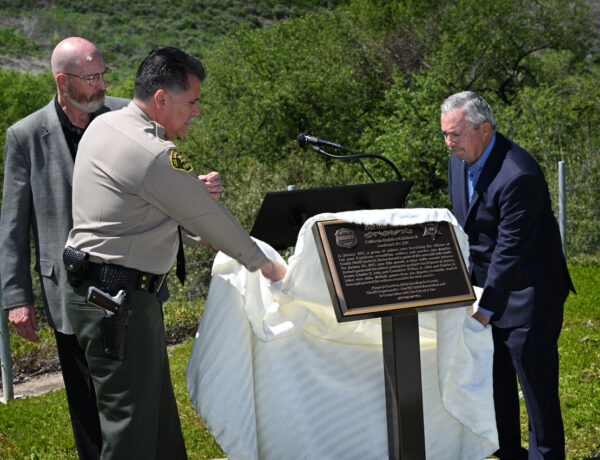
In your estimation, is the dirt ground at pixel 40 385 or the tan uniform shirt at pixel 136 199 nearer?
the tan uniform shirt at pixel 136 199

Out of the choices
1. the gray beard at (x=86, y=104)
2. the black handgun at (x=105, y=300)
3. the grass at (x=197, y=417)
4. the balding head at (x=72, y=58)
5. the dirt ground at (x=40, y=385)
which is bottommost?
the dirt ground at (x=40, y=385)

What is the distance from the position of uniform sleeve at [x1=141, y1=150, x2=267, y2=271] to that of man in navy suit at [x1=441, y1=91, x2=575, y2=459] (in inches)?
52.9

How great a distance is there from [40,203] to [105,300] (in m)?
0.98

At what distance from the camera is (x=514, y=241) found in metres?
3.59

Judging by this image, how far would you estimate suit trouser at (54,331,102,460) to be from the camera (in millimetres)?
3645

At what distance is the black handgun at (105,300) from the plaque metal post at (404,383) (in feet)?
4.04

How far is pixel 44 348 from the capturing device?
851 centimetres

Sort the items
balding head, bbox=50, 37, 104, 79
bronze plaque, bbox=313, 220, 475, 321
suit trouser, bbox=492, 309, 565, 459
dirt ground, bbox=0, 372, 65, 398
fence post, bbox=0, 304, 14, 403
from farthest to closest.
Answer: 1. dirt ground, bbox=0, 372, 65, 398
2. fence post, bbox=0, 304, 14, 403
3. suit trouser, bbox=492, 309, 565, 459
4. balding head, bbox=50, 37, 104, 79
5. bronze plaque, bbox=313, 220, 475, 321

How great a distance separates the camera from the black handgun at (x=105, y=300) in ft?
9.30

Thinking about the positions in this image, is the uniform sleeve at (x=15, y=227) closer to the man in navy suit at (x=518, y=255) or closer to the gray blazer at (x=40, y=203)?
the gray blazer at (x=40, y=203)

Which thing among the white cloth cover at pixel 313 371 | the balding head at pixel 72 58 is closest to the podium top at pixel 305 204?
the white cloth cover at pixel 313 371

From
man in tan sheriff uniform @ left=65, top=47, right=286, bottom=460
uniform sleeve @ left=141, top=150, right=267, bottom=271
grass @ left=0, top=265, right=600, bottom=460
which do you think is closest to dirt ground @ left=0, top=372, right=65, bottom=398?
grass @ left=0, top=265, right=600, bottom=460

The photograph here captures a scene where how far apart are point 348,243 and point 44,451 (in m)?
3.05

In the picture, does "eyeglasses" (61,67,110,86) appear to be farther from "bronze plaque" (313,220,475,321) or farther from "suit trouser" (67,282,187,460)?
"bronze plaque" (313,220,475,321)
